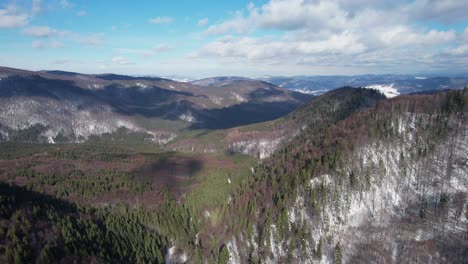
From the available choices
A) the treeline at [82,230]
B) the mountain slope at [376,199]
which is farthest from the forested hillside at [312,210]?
the treeline at [82,230]

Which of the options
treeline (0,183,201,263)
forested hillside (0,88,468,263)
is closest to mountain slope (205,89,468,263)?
forested hillside (0,88,468,263)

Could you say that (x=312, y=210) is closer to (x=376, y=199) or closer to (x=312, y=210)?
(x=312, y=210)

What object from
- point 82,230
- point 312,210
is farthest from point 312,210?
point 82,230

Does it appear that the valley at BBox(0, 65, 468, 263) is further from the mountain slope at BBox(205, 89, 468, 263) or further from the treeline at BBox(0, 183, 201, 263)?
the treeline at BBox(0, 183, 201, 263)

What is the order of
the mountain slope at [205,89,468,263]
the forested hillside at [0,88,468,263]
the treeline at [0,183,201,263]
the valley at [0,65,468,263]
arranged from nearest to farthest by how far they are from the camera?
the treeline at [0,183,201,263] < the mountain slope at [205,89,468,263] < the forested hillside at [0,88,468,263] < the valley at [0,65,468,263]

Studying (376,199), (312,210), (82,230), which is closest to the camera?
(376,199)

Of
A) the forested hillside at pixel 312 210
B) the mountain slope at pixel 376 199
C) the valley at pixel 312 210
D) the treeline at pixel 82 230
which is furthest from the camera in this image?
the valley at pixel 312 210

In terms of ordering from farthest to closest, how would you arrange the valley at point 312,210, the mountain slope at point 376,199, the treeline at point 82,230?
1. the valley at point 312,210
2. the mountain slope at point 376,199
3. the treeline at point 82,230

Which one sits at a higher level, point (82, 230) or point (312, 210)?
point (312, 210)

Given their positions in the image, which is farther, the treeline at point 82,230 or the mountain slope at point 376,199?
the mountain slope at point 376,199

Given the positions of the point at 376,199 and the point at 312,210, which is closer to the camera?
the point at 376,199

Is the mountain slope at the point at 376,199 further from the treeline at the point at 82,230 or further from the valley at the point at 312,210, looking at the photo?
the treeline at the point at 82,230

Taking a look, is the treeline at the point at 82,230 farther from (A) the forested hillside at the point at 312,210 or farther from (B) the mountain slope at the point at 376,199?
(B) the mountain slope at the point at 376,199
